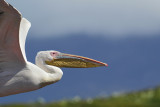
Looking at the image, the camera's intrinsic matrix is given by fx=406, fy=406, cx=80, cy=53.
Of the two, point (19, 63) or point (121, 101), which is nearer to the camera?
point (19, 63)

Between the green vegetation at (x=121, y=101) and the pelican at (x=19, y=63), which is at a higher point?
the green vegetation at (x=121, y=101)

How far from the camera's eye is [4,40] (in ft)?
34.2

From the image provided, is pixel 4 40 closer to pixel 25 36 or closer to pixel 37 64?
pixel 37 64

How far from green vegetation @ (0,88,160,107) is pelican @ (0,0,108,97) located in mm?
21007

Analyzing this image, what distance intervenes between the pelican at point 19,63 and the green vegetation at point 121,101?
2101 centimetres

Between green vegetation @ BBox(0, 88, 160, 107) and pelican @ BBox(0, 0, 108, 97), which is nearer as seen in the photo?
pelican @ BBox(0, 0, 108, 97)

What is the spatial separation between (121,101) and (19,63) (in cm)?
2774

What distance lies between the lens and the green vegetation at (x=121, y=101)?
3504 centimetres

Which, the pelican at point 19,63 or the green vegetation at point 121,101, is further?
the green vegetation at point 121,101

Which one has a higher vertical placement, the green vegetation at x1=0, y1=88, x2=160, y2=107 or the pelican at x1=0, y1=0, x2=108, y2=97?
the green vegetation at x1=0, y1=88, x2=160, y2=107

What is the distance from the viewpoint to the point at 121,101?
37750 mm

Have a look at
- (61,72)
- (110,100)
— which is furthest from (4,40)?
(110,100)

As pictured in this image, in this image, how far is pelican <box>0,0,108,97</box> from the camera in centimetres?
995

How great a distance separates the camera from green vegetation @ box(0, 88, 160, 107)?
35.0m
